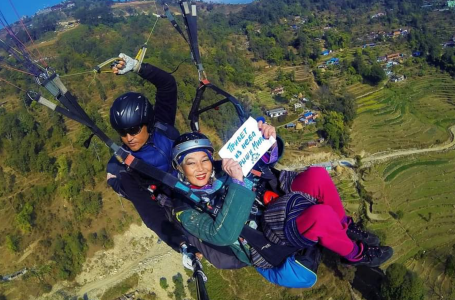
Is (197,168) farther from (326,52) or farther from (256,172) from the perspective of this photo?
(326,52)

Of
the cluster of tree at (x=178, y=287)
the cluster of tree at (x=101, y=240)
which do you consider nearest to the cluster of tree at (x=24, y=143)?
the cluster of tree at (x=101, y=240)

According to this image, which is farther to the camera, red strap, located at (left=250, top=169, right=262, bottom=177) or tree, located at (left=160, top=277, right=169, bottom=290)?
tree, located at (left=160, top=277, right=169, bottom=290)

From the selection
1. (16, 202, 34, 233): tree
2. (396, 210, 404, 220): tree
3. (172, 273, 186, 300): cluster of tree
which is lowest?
(396, 210, 404, 220): tree

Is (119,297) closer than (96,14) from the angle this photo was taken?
Yes

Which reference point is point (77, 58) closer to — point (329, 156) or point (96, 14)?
point (329, 156)

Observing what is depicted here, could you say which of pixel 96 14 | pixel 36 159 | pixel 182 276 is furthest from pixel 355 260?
pixel 96 14

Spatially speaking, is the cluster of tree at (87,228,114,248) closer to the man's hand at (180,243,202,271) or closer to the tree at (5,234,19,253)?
the tree at (5,234,19,253)

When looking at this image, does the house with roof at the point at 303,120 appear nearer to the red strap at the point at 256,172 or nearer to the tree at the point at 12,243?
the tree at the point at 12,243

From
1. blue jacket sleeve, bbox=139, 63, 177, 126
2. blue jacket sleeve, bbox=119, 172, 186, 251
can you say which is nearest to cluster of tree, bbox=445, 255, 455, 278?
blue jacket sleeve, bbox=139, 63, 177, 126
